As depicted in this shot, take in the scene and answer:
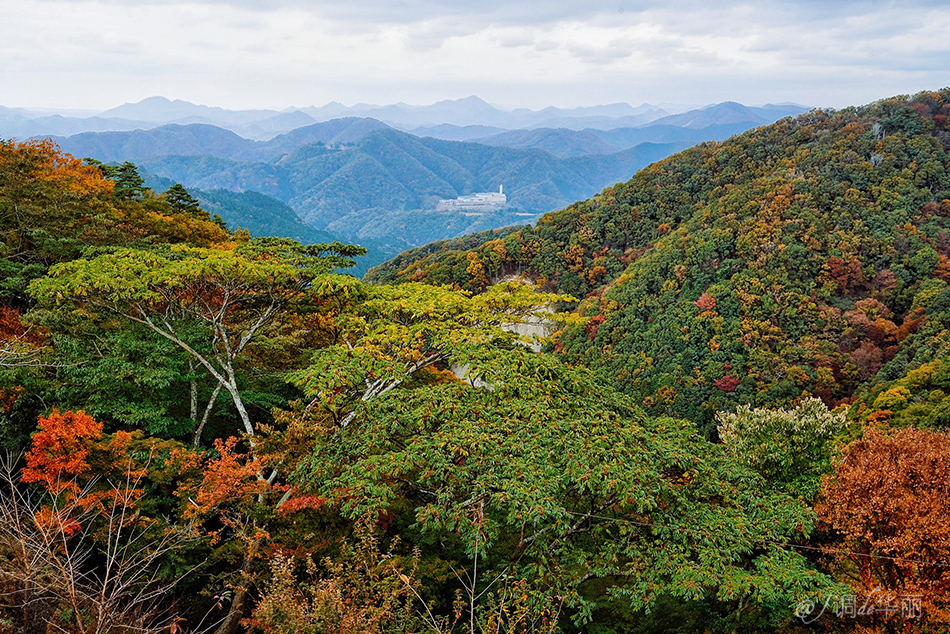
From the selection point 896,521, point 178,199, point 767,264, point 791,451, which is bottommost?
point 791,451

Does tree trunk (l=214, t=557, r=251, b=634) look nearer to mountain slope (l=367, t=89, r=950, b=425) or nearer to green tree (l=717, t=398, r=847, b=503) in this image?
green tree (l=717, t=398, r=847, b=503)

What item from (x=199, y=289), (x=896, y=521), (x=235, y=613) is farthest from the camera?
(x=199, y=289)

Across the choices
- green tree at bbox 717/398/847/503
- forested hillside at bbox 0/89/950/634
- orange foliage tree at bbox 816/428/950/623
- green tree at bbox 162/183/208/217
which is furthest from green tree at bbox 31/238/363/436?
green tree at bbox 162/183/208/217

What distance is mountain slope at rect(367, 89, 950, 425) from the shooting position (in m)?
29.7

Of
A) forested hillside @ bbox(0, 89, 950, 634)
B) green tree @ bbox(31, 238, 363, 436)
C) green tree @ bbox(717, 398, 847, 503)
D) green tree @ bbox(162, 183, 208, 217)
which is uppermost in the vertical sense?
green tree @ bbox(162, 183, 208, 217)

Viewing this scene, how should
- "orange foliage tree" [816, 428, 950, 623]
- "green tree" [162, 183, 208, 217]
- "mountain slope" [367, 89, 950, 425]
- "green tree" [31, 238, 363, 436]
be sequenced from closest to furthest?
"orange foliage tree" [816, 428, 950, 623] → "green tree" [31, 238, 363, 436] → "green tree" [162, 183, 208, 217] → "mountain slope" [367, 89, 950, 425]

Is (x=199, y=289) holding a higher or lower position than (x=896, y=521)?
higher

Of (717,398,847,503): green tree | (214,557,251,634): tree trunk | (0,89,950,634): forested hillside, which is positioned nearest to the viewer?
(0,89,950,634): forested hillside

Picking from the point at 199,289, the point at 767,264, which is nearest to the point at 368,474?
the point at 199,289

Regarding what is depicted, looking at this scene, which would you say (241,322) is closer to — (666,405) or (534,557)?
(534,557)

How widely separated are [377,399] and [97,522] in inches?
177

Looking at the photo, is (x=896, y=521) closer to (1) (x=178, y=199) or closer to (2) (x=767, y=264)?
(2) (x=767, y=264)

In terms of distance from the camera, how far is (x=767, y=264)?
3419 cm

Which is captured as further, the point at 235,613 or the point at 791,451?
the point at 791,451
